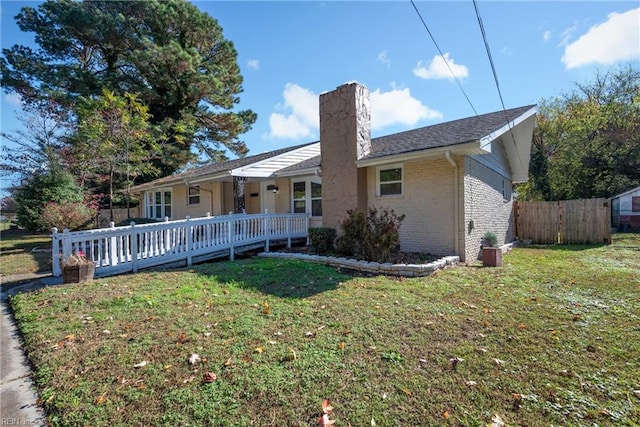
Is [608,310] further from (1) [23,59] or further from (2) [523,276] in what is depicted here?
(1) [23,59]

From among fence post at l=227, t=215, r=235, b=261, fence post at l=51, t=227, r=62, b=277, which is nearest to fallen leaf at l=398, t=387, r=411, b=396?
fence post at l=51, t=227, r=62, b=277

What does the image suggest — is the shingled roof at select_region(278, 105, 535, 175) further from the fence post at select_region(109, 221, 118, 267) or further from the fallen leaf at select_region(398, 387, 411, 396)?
the fallen leaf at select_region(398, 387, 411, 396)

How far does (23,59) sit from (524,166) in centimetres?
3248

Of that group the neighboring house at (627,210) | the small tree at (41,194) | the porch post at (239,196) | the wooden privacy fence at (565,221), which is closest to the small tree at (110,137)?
the small tree at (41,194)

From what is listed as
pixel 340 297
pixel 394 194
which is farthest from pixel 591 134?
pixel 340 297

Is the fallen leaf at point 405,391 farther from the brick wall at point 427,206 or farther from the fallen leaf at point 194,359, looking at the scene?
the brick wall at point 427,206

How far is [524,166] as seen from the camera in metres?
A: 13.6

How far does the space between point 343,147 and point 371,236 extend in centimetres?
358

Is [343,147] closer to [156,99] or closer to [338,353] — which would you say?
[338,353]

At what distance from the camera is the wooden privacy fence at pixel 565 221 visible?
12.5 meters

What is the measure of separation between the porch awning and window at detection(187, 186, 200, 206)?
Result: 18.7 feet

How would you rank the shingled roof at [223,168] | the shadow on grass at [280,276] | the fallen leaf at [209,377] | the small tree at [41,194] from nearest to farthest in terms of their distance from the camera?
the fallen leaf at [209,377] → the shadow on grass at [280,276] → the shingled roof at [223,168] → the small tree at [41,194]

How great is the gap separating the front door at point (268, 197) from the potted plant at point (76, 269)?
7.73 metres

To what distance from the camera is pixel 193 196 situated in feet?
55.3
